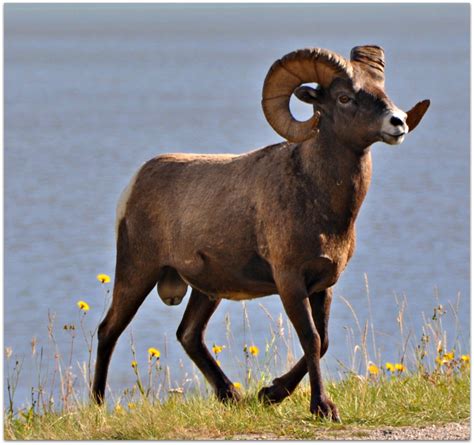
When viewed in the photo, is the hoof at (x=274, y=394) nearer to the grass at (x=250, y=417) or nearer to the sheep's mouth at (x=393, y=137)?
the grass at (x=250, y=417)

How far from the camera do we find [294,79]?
388 inches

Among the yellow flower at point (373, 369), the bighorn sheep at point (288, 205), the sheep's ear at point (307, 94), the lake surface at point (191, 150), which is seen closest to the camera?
the bighorn sheep at point (288, 205)

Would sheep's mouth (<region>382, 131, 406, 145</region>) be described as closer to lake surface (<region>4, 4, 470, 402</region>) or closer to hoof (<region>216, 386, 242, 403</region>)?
lake surface (<region>4, 4, 470, 402</region>)

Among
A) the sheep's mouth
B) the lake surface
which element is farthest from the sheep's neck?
the lake surface

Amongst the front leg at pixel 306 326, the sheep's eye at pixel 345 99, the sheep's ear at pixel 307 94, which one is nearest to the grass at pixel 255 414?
the front leg at pixel 306 326

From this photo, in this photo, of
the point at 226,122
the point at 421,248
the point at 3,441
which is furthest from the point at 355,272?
the point at 226,122

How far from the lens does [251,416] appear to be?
973cm

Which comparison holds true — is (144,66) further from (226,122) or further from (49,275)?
(49,275)

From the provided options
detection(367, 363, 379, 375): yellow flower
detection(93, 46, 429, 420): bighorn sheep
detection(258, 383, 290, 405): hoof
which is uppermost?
detection(93, 46, 429, 420): bighorn sheep

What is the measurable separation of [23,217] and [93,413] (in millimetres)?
20039

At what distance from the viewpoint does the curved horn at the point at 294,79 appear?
968 centimetres

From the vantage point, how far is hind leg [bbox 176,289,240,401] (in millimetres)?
10828

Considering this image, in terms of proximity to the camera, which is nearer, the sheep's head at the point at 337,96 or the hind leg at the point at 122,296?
the sheep's head at the point at 337,96

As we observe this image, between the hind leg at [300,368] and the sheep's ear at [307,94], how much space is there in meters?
1.25
